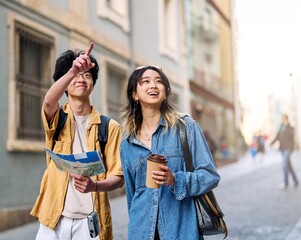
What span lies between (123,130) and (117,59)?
10719 millimetres

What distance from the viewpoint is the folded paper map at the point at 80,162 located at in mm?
2504

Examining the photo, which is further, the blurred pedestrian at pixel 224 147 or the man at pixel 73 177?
the blurred pedestrian at pixel 224 147

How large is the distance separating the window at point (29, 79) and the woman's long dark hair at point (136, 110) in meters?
5.83

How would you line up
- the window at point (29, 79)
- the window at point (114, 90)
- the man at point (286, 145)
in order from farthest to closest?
the window at point (114, 90)
the man at point (286, 145)
the window at point (29, 79)

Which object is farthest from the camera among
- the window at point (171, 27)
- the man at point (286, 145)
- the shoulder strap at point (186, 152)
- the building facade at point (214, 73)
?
the building facade at point (214, 73)

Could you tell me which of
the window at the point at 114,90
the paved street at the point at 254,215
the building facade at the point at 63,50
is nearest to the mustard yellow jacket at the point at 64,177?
the building facade at the point at 63,50

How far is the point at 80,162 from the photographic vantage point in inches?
99.3

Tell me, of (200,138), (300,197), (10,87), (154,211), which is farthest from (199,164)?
(300,197)

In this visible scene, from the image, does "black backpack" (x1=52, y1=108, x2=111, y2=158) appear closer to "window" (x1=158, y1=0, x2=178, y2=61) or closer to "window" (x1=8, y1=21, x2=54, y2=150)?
"window" (x1=8, y1=21, x2=54, y2=150)

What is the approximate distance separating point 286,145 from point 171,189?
402 inches

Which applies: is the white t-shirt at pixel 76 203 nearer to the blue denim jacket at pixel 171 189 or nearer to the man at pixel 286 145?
the blue denim jacket at pixel 171 189

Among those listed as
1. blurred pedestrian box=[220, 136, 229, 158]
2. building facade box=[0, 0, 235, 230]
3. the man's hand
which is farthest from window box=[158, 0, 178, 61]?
the man's hand

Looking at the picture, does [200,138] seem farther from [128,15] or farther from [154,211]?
[128,15]

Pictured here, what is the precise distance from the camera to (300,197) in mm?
10203
